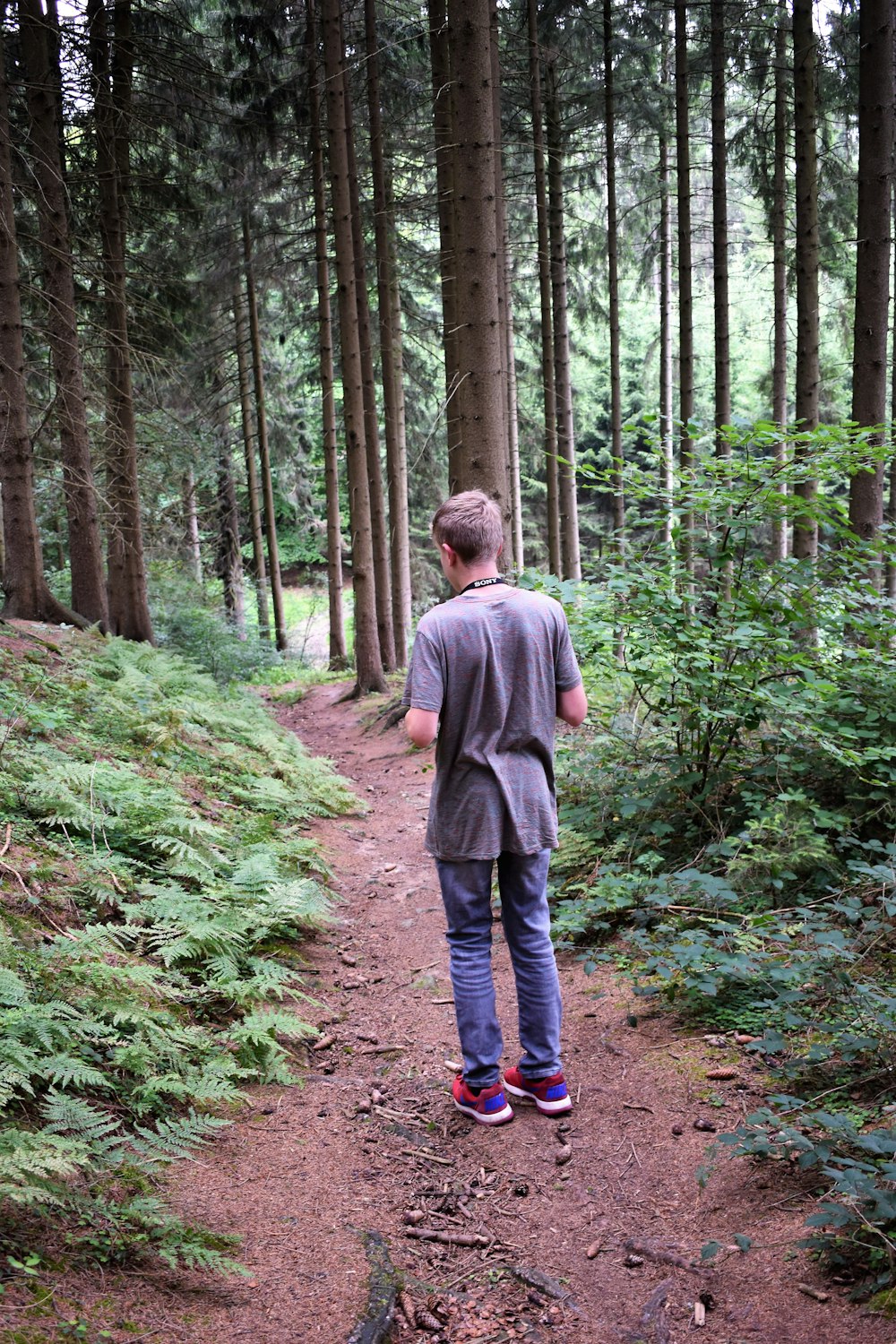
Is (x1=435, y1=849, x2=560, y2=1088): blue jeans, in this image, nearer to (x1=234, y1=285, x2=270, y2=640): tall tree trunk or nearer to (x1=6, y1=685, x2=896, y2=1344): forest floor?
(x1=6, y1=685, x2=896, y2=1344): forest floor

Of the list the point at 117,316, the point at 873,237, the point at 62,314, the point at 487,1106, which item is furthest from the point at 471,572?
the point at 117,316

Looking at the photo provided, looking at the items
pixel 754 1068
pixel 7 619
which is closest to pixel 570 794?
pixel 754 1068

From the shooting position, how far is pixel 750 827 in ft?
14.7

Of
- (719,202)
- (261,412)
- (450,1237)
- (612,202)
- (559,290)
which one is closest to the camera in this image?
(450,1237)

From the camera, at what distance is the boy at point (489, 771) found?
3297 mm

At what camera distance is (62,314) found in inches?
436

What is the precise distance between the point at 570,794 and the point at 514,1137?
297cm

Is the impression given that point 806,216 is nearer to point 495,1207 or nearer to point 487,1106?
point 487,1106

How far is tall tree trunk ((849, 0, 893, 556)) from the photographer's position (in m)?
8.38

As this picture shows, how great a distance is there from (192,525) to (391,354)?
14.5 metres

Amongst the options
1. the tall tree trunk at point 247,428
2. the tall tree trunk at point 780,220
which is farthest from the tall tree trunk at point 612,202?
the tall tree trunk at point 247,428

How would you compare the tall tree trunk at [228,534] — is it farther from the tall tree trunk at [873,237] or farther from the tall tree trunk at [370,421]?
the tall tree trunk at [873,237]

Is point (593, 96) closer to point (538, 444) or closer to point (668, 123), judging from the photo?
point (668, 123)

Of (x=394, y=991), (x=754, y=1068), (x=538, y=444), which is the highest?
(x=538, y=444)
